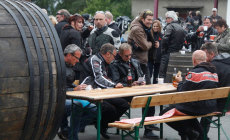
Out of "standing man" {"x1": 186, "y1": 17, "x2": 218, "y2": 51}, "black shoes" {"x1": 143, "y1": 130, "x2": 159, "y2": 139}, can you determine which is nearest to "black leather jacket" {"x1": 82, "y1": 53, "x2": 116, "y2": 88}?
"black shoes" {"x1": 143, "y1": 130, "x2": 159, "y2": 139}

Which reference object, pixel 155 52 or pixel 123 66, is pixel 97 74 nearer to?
pixel 123 66

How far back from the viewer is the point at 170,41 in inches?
390

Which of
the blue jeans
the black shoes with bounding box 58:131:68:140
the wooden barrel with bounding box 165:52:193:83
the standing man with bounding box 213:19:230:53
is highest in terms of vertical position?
the standing man with bounding box 213:19:230:53

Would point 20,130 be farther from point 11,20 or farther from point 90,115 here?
point 90,115

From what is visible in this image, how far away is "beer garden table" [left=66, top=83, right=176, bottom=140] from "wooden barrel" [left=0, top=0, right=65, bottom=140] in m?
0.98

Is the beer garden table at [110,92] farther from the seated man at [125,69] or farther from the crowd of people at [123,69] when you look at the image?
the seated man at [125,69]

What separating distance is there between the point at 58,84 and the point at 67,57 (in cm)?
195

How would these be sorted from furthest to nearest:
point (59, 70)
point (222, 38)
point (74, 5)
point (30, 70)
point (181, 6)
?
1. point (74, 5)
2. point (181, 6)
3. point (222, 38)
4. point (59, 70)
5. point (30, 70)

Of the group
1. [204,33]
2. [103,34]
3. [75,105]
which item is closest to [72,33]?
[103,34]

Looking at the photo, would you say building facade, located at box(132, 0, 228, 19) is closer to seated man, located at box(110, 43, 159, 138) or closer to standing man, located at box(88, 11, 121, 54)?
standing man, located at box(88, 11, 121, 54)

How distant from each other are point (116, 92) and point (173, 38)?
4.26 metres

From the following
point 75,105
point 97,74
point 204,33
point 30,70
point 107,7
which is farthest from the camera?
point 107,7

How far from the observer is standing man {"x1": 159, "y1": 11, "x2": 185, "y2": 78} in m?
9.81

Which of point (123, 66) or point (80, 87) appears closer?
point (80, 87)
